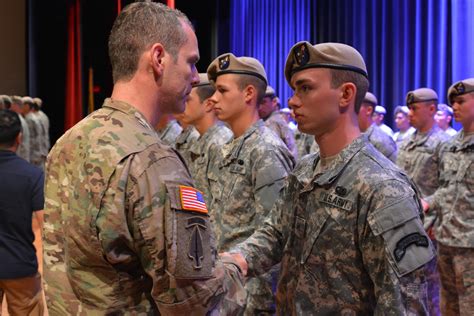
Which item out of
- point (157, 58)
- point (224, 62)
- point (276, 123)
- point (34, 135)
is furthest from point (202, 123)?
point (34, 135)

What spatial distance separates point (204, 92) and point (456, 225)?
6.04 feet

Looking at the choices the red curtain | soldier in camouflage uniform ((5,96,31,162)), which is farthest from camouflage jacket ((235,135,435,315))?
the red curtain

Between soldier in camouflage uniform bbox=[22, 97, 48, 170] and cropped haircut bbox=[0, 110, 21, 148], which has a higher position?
cropped haircut bbox=[0, 110, 21, 148]

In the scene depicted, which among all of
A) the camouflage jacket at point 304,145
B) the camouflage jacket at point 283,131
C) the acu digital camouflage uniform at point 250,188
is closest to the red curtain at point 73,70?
the camouflage jacket at point 304,145

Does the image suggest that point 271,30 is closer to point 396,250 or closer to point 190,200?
point 396,250

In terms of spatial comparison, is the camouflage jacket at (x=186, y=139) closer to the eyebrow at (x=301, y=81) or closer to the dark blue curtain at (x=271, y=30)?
the eyebrow at (x=301, y=81)

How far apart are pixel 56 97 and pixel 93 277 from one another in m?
15.3

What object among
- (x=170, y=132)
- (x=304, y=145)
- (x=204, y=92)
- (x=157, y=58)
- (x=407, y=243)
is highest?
(x=157, y=58)

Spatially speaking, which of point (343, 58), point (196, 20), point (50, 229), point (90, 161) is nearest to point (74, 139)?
point (90, 161)

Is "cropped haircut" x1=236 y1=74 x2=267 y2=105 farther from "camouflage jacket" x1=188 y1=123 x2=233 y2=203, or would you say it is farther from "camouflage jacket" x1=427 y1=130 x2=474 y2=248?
"camouflage jacket" x1=427 y1=130 x2=474 y2=248

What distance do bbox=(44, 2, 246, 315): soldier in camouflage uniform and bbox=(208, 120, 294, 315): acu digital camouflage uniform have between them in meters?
1.15

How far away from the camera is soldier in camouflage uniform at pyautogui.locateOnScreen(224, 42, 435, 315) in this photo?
1612mm

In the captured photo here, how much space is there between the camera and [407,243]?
161 centimetres

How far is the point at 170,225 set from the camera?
1.25 metres
